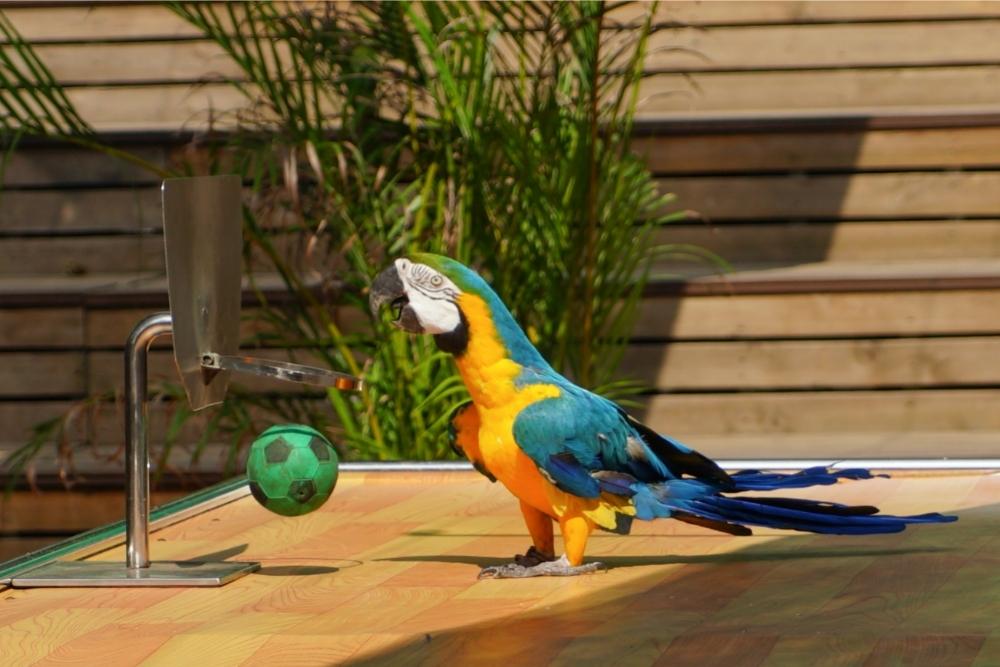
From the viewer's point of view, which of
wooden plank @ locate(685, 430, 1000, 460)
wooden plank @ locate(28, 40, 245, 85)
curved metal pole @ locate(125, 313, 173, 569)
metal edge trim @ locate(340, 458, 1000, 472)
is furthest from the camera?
wooden plank @ locate(28, 40, 245, 85)

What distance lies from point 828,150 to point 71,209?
178 centimetres

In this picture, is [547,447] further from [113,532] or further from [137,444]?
[113,532]

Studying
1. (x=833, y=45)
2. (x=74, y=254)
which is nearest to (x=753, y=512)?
(x=74, y=254)

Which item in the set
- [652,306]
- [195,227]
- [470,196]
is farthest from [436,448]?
[195,227]

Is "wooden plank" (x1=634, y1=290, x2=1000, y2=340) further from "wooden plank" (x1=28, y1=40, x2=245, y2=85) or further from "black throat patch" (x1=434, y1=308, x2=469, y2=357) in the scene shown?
"black throat patch" (x1=434, y1=308, x2=469, y2=357)

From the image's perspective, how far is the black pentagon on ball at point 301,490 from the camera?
1.82m

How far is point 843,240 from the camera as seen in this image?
12.7ft

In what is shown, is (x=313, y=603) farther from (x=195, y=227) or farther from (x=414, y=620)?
(x=195, y=227)

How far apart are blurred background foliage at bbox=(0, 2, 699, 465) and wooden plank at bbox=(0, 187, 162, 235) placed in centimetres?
93

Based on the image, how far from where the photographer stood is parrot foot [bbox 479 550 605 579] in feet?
5.72

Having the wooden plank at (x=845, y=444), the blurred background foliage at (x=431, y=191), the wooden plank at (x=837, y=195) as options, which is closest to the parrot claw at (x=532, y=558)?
the blurred background foliage at (x=431, y=191)

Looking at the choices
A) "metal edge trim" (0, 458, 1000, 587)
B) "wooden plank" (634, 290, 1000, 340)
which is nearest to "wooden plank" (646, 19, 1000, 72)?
"wooden plank" (634, 290, 1000, 340)

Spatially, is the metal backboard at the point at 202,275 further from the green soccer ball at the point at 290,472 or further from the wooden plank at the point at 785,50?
the wooden plank at the point at 785,50

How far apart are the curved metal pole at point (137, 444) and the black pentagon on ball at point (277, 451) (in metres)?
0.13
